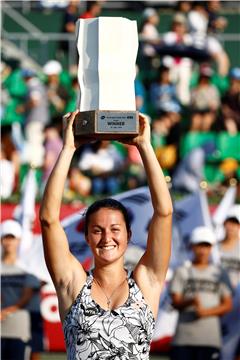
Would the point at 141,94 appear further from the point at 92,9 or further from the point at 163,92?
the point at 92,9

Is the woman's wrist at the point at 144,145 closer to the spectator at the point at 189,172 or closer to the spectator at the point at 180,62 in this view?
the spectator at the point at 189,172

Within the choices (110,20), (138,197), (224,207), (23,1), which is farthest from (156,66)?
(110,20)

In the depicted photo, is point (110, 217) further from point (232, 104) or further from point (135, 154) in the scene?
point (232, 104)

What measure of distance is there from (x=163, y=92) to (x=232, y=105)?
998 mm

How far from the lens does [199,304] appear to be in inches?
386

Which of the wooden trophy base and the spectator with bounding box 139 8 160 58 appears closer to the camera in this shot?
the wooden trophy base

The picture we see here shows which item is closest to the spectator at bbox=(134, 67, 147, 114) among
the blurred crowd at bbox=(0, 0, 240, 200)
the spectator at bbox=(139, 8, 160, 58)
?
the blurred crowd at bbox=(0, 0, 240, 200)

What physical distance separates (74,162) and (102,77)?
9.91 m

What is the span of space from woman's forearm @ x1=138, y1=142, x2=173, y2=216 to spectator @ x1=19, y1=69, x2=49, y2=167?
9.77 meters

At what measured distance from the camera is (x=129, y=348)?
4652 mm

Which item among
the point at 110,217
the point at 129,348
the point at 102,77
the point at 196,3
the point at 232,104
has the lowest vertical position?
the point at 129,348

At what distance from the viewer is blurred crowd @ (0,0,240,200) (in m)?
14.1

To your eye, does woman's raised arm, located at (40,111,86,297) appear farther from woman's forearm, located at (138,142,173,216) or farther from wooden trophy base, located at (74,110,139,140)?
woman's forearm, located at (138,142,173,216)

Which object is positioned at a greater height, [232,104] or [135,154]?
[232,104]
